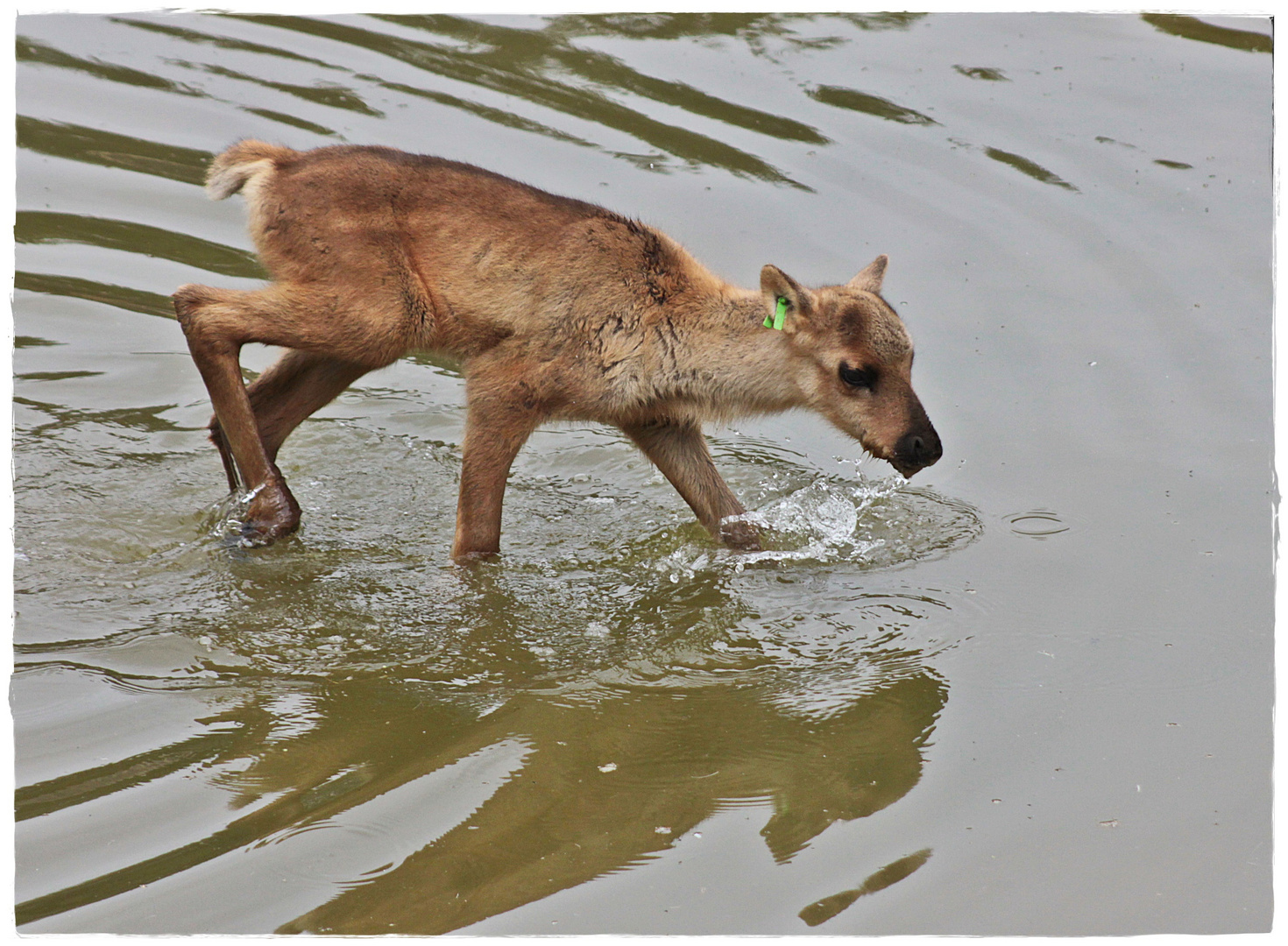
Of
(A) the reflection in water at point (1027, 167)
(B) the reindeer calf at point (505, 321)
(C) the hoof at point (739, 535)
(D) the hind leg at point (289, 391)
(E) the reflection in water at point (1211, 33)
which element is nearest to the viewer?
(B) the reindeer calf at point (505, 321)

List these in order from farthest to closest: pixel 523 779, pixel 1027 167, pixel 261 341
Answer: pixel 1027 167 < pixel 261 341 < pixel 523 779

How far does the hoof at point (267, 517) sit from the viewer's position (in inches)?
314

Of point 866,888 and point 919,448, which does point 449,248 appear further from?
point 866,888

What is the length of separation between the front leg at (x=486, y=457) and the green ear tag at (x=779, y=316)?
1.35m

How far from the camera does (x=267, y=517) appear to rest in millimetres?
7980

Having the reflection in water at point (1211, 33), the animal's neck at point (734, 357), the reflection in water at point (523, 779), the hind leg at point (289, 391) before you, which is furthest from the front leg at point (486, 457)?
the reflection in water at point (1211, 33)

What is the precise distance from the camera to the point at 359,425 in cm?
992

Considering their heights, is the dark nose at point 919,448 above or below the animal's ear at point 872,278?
below

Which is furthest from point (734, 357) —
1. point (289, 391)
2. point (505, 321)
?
point (289, 391)

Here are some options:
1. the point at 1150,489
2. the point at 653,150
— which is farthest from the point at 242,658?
the point at 653,150

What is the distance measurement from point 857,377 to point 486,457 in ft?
6.60

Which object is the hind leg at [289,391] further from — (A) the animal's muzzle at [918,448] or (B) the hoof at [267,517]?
(A) the animal's muzzle at [918,448]

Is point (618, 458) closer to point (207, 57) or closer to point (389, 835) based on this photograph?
point (389, 835)

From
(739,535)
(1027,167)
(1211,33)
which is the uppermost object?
(1211,33)
